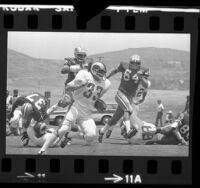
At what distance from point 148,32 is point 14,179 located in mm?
1727

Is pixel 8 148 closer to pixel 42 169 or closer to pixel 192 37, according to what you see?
pixel 42 169

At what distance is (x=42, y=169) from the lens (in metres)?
7.22

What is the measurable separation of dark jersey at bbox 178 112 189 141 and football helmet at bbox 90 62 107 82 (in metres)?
0.76

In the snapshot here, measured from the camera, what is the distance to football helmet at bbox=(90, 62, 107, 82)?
284 inches

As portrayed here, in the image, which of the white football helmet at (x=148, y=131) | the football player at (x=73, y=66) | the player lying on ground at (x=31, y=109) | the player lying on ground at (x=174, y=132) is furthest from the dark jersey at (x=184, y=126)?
the player lying on ground at (x=31, y=109)

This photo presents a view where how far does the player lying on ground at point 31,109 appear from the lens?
721 centimetres

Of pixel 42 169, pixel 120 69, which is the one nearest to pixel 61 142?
pixel 42 169

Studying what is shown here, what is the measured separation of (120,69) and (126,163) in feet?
2.69

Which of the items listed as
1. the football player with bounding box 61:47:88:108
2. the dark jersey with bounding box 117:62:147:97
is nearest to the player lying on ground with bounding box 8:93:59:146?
the football player with bounding box 61:47:88:108

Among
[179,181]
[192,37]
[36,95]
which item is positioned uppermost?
[192,37]

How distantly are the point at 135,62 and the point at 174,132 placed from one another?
0.70 meters

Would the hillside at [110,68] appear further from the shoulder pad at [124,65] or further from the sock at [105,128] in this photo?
the sock at [105,128]

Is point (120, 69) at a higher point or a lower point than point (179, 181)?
higher

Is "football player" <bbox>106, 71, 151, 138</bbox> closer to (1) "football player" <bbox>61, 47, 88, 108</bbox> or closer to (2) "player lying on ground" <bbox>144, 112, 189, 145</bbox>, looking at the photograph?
(2) "player lying on ground" <bbox>144, 112, 189, 145</bbox>
